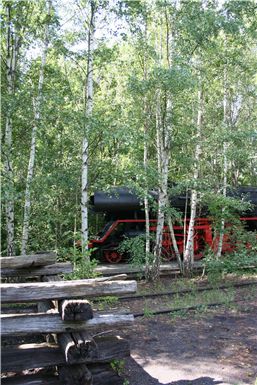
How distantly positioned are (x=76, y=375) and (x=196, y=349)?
2.23 metres

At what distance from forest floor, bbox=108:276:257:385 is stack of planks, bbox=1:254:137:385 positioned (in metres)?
0.63

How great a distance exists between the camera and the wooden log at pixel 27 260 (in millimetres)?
Answer: 4855

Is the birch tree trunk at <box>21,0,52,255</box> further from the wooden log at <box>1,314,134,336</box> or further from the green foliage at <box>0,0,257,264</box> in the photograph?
the wooden log at <box>1,314,134,336</box>

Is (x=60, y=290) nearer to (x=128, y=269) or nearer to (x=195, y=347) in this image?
(x=195, y=347)

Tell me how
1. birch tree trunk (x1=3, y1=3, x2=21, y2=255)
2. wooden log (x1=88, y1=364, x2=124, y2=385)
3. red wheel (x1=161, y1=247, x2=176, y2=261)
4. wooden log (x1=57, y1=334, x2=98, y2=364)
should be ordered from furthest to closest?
red wheel (x1=161, y1=247, x2=176, y2=261), birch tree trunk (x1=3, y1=3, x2=21, y2=255), wooden log (x1=88, y1=364, x2=124, y2=385), wooden log (x1=57, y1=334, x2=98, y2=364)

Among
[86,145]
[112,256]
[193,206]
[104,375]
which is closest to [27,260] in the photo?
[104,375]

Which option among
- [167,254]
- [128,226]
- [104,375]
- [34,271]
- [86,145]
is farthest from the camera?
[167,254]

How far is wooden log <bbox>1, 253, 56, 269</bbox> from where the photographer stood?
4.86 m

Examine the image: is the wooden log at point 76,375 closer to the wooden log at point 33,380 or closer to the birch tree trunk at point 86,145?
the wooden log at point 33,380

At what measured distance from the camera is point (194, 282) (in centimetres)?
1044

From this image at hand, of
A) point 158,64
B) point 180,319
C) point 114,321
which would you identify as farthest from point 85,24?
point 114,321

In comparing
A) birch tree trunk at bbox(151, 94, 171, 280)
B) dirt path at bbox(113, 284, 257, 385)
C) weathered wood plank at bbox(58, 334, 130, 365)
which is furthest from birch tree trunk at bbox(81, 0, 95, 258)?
weathered wood plank at bbox(58, 334, 130, 365)

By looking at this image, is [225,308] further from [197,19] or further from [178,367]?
[197,19]

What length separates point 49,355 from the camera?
167 inches
